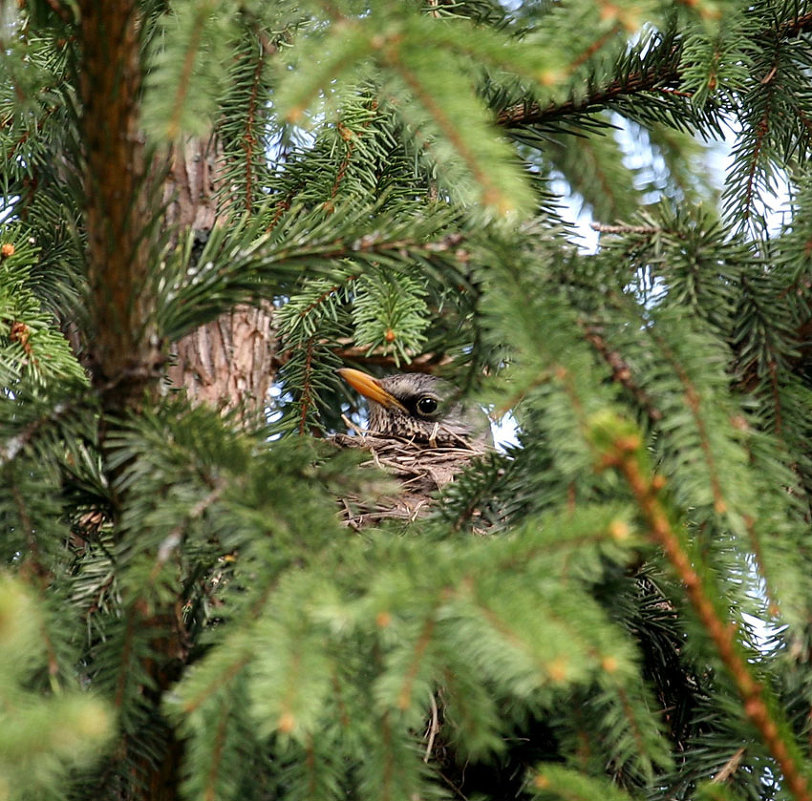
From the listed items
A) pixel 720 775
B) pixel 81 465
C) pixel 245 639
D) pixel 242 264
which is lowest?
pixel 720 775

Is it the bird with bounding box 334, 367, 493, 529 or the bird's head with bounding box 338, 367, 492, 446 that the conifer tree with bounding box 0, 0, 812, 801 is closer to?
the bird with bounding box 334, 367, 493, 529

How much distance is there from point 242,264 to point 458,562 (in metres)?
0.59

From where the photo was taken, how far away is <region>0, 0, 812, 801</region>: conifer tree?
3.59 ft

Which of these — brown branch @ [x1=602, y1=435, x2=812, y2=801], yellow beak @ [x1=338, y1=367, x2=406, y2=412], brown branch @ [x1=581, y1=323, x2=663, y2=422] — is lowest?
yellow beak @ [x1=338, y1=367, x2=406, y2=412]

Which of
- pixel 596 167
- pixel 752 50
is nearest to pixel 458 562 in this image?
pixel 752 50

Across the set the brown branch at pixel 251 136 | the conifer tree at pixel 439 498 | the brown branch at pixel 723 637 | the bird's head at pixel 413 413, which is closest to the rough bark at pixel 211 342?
the brown branch at pixel 251 136

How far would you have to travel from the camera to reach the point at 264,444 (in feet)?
4.88

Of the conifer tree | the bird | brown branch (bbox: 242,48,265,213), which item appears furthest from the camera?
→ the bird

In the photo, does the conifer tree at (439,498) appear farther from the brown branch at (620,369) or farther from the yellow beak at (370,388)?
the yellow beak at (370,388)

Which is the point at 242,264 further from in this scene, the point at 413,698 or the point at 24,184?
the point at 24,184

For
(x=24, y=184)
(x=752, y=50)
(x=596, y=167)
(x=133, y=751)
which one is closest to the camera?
(x=133, y=751)

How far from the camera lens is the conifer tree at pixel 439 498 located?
3.59ft

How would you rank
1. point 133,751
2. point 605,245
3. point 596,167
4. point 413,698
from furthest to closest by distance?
1. point 596,167
2. point 605,245
3. point 133,751
4. point 413,698

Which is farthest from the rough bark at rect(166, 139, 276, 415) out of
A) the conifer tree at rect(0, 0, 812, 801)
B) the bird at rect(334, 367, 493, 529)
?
the conifer tree at rect(0, 0, 812, 801)
